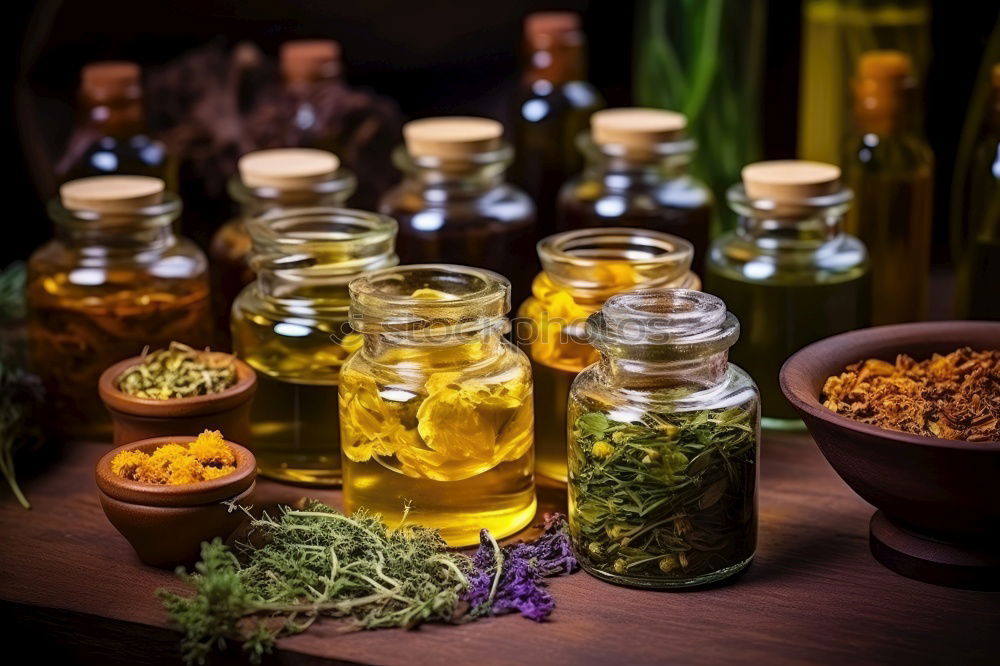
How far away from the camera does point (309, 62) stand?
2094 millimetres

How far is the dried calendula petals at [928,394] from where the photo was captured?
135cm

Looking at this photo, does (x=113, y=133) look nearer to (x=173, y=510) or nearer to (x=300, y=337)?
(x=300, y=337)

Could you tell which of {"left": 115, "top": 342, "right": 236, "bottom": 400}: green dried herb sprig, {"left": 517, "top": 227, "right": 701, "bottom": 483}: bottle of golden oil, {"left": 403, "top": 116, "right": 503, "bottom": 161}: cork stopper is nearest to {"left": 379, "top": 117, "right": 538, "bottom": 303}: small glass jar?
{"left": 403, "top": 116, "right": 503, "bottom": 161}: cork stopper

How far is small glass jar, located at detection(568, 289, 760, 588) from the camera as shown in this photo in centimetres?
129

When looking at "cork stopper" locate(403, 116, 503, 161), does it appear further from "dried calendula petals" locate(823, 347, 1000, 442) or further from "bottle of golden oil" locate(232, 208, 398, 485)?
"dried calendula petals" locate(823, 347, 1000, 442)

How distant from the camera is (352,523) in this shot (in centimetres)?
138

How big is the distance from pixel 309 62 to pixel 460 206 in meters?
0.43

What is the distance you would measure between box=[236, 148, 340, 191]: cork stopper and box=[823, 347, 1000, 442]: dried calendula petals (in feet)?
2.39

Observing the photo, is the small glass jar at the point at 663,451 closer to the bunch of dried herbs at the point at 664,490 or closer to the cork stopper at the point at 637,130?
the bunch of dried herbs at the point at 664,490

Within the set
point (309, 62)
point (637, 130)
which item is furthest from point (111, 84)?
point (637, 130)

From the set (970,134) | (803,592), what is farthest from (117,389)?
(970,134)

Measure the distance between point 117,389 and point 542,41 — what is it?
900 mm

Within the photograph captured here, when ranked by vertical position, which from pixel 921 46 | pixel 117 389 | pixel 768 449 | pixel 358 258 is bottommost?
pixel 768 449

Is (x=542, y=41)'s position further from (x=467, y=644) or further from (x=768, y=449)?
(x=467, y=644)
